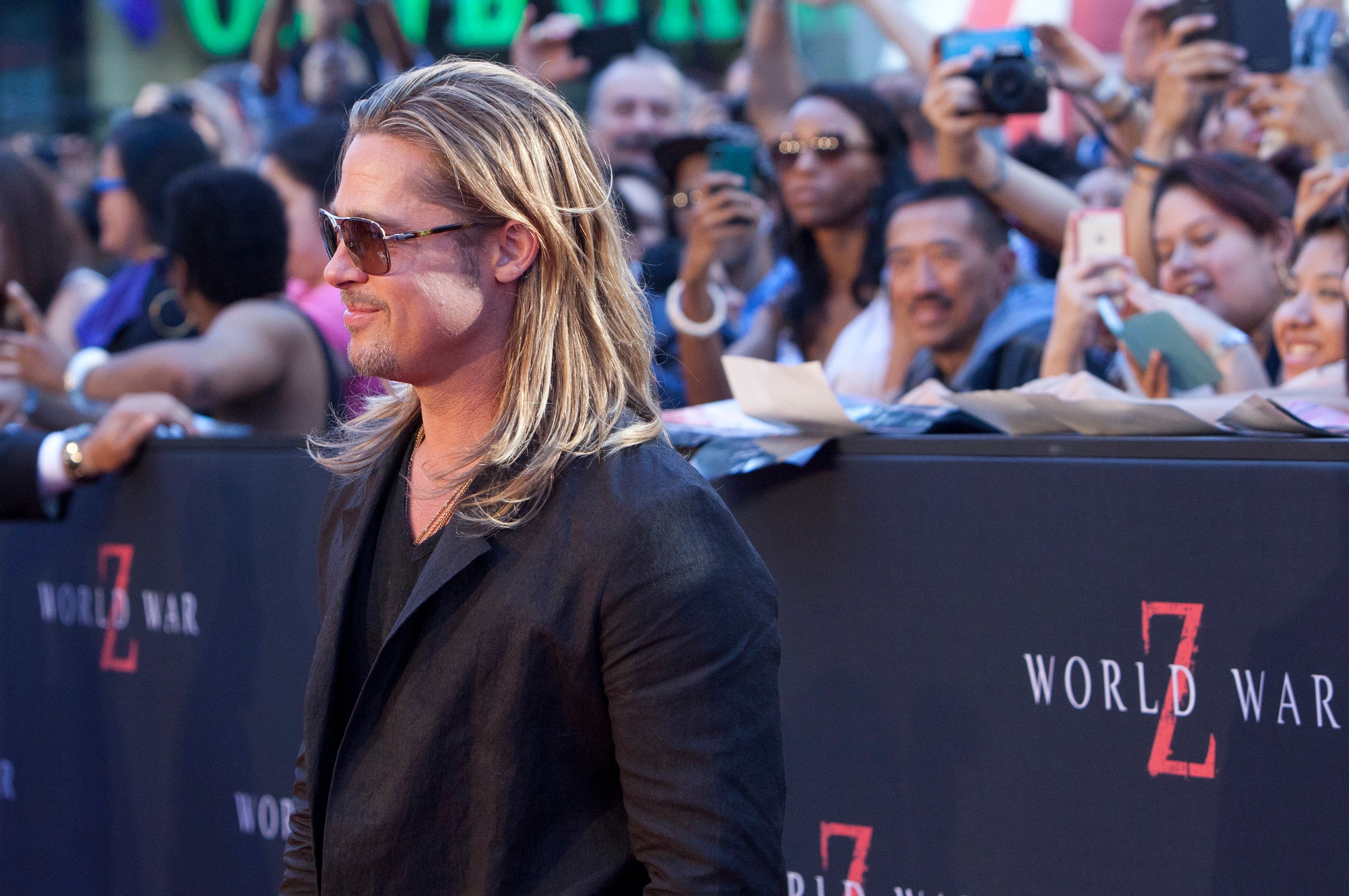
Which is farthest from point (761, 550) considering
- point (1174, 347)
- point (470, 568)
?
point (1174, 347)

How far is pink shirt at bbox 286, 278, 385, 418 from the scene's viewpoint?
324 centimetres

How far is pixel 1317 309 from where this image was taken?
9.50 feet

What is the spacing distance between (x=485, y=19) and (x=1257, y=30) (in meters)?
7.18

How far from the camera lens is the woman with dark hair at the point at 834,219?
13.0ft

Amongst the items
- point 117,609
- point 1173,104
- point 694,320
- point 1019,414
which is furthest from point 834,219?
point 117,609

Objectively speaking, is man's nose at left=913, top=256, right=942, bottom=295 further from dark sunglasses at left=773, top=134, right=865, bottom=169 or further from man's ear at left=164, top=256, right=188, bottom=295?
man's ear at left=164, top=256, right=188, bottom=295

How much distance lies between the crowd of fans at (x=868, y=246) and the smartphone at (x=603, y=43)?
53cm

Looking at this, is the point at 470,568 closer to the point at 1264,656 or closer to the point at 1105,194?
the point at 1264,656

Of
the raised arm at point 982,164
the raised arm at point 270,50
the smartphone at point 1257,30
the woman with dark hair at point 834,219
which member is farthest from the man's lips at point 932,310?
the raised arm at point 270,50

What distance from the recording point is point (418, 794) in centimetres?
143

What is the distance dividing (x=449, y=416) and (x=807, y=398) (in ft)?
2.19

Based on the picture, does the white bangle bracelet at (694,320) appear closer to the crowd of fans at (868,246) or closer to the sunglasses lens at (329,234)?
the crowd of fans at (868,246)

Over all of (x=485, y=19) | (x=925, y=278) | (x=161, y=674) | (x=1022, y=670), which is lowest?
(x=161, y=674)

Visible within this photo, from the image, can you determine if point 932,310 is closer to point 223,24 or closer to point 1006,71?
point 1006,71
